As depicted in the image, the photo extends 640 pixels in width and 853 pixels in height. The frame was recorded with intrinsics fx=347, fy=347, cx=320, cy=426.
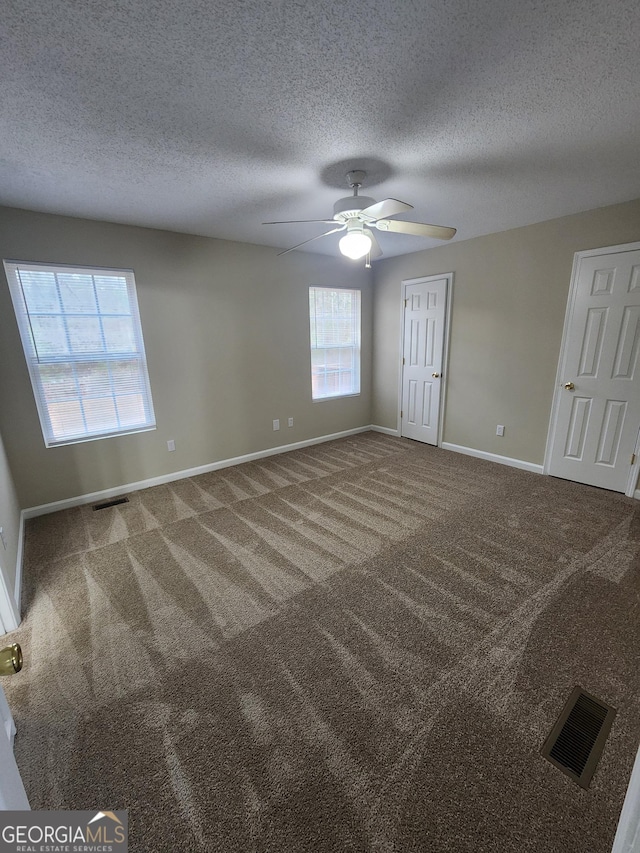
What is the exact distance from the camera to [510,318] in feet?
12.0

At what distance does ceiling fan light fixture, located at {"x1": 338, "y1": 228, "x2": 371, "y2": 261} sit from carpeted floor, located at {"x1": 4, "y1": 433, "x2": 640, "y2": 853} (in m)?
2.02

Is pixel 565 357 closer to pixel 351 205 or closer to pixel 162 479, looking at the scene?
pixel 351 205

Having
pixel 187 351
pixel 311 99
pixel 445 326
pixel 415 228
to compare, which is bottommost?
pixel 187 351

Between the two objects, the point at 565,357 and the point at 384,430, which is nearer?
the point at 565,357

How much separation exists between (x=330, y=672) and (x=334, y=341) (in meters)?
3.96

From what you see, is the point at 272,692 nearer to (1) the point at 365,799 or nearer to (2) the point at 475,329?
(1) the point at 365,799

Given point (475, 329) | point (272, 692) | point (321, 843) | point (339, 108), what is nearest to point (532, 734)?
point (321, 843)

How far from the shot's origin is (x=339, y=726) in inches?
53.4

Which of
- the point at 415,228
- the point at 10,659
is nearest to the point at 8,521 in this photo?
the point at 10,659

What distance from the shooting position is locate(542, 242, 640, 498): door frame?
2928 mm

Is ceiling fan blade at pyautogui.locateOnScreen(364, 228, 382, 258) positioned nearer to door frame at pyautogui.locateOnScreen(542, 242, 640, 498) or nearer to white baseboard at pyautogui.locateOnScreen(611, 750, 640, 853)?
door frame at pyautogui.locateOnScreen(542, 242, 640, 498)

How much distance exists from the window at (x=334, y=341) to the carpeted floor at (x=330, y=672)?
89.5 inches

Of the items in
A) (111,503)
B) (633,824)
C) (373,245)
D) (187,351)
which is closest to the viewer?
(633,824)

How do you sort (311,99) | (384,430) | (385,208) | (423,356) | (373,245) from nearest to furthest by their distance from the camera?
(311,99) < (385,208) < (373,245) < (423,356) < (384,430)
